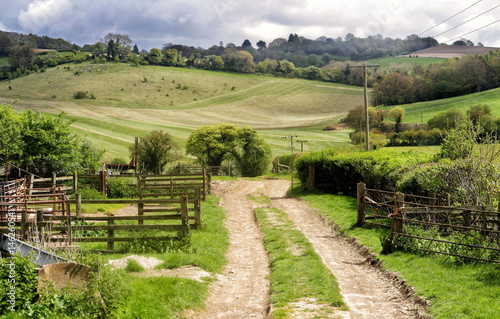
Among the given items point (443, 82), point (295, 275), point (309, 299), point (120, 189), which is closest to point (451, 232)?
point (295, 275)

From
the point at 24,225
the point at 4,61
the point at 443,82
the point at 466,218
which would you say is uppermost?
the point at 4,61

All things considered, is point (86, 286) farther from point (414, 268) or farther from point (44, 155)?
point (44, 155)

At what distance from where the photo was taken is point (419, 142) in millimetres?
76000

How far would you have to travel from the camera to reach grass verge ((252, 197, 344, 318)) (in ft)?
30.3

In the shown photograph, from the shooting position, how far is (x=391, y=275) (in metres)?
11.2

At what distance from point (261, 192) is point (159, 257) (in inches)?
914

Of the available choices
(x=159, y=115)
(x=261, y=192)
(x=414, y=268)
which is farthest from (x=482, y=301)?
Result: (x=159, y=115)

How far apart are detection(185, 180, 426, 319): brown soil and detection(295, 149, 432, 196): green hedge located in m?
4.81

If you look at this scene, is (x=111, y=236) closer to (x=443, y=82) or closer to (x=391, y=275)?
(x=391, y=275)

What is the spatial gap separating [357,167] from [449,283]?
16.9 m

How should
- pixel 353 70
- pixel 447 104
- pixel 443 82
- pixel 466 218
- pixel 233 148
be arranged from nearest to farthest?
1. pixel 466 218
2. pixel 233 148
3. pixel 447 104
4. pixel 443 82
5. pixel 353 70

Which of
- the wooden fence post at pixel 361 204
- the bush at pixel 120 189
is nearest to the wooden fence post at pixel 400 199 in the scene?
the wooden fence post at pixel 361 204

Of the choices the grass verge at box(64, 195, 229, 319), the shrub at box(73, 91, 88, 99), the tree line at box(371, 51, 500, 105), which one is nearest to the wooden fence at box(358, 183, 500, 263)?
→ the grass verge at box(64, 195, 229, 319)

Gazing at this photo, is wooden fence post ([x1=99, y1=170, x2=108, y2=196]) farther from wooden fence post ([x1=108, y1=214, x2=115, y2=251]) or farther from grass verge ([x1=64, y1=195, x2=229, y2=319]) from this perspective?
wooden fence post ([x1=108, y1=214, x2=115, y2=251])
